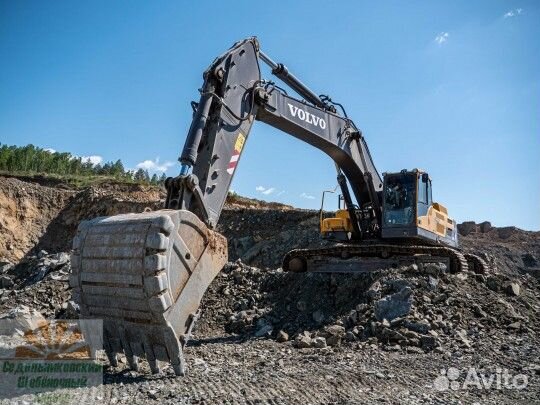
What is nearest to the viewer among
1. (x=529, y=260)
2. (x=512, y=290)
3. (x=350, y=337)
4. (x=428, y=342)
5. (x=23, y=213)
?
(x=428, y=342)

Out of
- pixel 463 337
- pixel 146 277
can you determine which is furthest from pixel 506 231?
pixel 146 277

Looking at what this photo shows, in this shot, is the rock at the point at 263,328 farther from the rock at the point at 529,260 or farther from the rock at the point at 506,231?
the rock at the point at 506,231

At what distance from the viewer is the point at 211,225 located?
552cm

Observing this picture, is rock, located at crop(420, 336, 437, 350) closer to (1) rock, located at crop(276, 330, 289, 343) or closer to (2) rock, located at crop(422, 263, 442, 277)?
(1) rock, located at crop(276, 330, 289, 343)

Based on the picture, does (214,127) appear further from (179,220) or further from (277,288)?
(277,288)

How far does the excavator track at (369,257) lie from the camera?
970cm

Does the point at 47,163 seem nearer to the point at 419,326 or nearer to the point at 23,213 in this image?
the point at 23,213

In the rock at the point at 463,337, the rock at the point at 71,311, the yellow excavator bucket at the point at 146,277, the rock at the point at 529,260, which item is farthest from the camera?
the rock at the point at 529,260

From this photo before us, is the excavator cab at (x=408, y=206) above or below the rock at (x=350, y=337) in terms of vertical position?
above

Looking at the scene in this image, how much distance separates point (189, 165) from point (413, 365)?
3.39 metres

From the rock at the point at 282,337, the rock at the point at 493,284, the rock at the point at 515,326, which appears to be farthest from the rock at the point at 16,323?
the rock at the point at 493,284

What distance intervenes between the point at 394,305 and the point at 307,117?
3.31m

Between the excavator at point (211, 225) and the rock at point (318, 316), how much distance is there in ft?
6.02

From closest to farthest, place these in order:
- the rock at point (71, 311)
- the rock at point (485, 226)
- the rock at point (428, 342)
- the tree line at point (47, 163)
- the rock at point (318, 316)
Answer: the rock at point (428, 342), the rock at point (318, 316), the rock at point (71, 311), the rock at point (485, 226), the tree line at point (47, 163)
